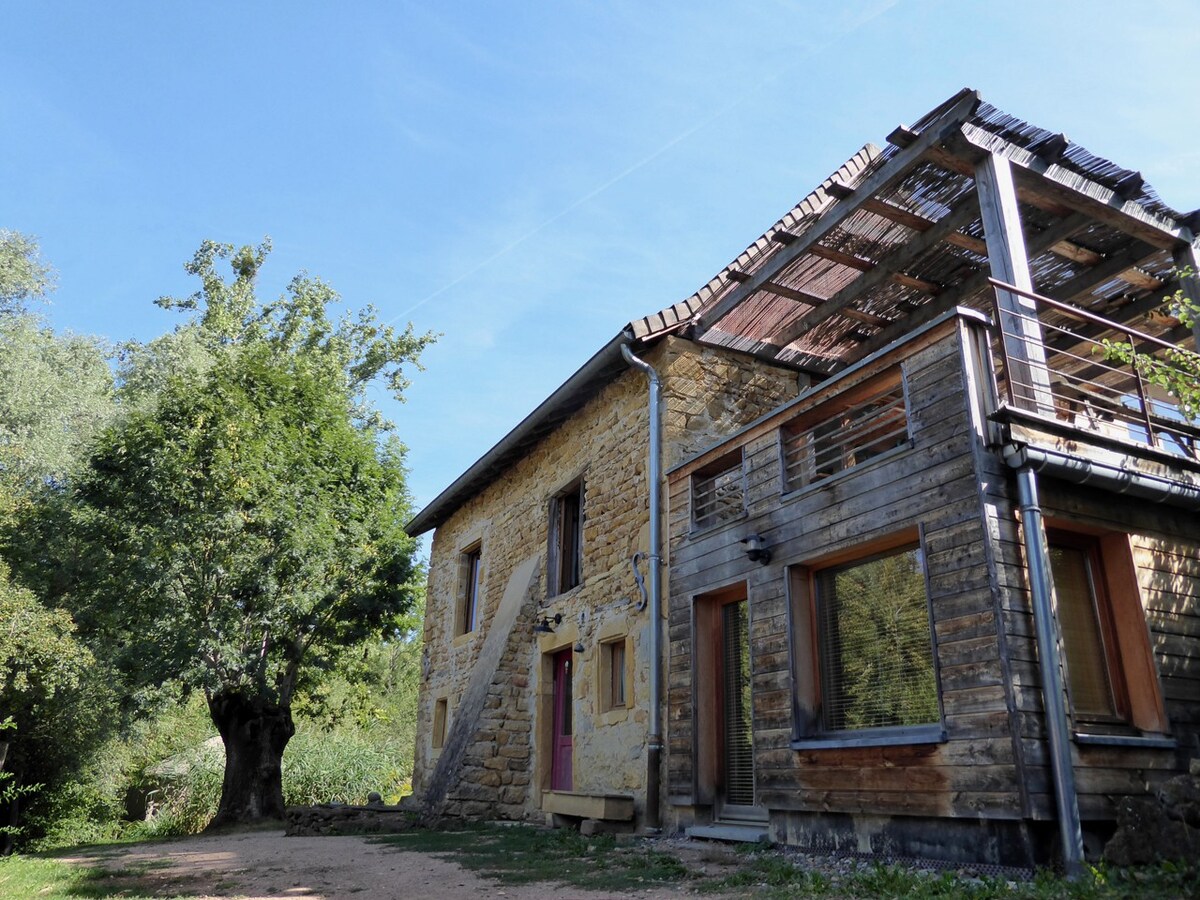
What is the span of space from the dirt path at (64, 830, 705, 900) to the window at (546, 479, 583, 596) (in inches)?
151

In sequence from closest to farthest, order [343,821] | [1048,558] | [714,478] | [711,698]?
[1048,558], [711,698], [714,478], [343,821]

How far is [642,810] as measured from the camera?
307 inches

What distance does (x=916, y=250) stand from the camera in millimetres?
7848

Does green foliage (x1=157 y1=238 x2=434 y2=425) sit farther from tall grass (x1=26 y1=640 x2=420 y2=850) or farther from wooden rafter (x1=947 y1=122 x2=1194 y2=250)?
wooden rafter (x1=947 y1=122 x2=1194 y2=250)

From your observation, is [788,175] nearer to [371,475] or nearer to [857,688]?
[857,688]

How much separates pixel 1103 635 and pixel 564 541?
674 centimetres

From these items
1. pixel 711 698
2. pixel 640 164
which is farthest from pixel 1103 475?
pixel 640 164

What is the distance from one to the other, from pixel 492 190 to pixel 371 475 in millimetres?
5663

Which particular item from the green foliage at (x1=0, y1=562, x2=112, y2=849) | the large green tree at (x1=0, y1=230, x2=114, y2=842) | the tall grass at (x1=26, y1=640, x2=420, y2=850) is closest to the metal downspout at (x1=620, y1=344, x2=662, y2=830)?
the large green tree at (x1=0, y1=230, x2=114, y2=842)

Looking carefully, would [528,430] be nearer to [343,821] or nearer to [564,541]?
[564,541]

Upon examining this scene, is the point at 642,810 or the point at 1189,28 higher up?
the point at 1189,28

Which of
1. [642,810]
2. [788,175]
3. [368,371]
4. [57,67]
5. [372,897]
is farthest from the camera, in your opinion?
[368,371]

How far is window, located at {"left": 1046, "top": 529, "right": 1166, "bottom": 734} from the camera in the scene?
5219 millimetres

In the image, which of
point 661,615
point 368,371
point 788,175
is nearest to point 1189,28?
point 788,175
